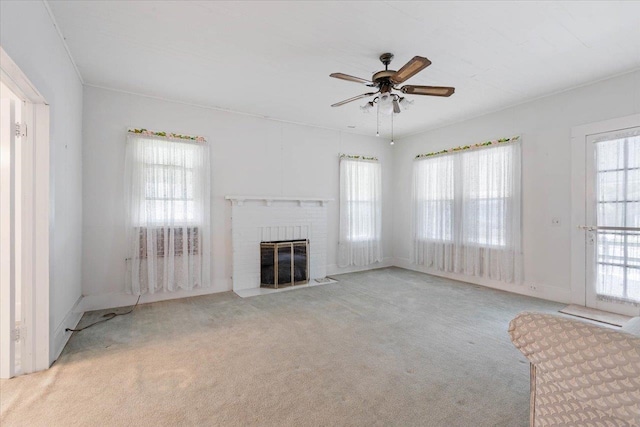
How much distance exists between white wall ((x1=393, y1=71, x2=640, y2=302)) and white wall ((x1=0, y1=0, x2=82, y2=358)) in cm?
543


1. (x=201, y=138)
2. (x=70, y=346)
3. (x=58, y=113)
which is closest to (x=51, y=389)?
(x=70, y=346)

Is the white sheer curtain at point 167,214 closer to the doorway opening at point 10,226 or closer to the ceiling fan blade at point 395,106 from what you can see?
the doorway opening at point 10,226

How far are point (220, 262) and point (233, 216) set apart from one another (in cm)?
73

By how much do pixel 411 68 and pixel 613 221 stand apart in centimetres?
323

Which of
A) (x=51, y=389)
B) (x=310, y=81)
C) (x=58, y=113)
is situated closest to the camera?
(x=51, y=389)

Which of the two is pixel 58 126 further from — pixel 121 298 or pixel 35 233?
pixel 121 298

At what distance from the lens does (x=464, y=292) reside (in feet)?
14.9

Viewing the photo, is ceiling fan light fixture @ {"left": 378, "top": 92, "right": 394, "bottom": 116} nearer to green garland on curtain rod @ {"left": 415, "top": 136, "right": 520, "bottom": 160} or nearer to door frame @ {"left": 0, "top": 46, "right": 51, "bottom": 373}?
green garland on curtain rod @ {"left": 415, "top": 136, "right": 520, "bottom": 160}

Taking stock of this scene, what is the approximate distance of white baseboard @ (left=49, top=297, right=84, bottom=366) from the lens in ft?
8.23

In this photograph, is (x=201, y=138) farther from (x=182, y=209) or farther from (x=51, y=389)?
(x=51, y=389)

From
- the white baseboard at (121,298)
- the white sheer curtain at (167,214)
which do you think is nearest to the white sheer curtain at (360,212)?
the white sheer curtain at (167,214)

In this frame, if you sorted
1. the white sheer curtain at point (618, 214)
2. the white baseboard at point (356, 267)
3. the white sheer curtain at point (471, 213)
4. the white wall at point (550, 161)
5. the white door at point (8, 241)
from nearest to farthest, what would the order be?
the white door at point (8, 241)
the white sheer curtain at point (618, 214)
the white wall at point (550, 161)
the white sheer curtain at point (471, 213)
the white baseboard at point (356, 267)

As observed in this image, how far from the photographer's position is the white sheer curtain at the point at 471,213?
4.53 meters

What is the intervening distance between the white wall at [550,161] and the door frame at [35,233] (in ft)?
18.0
